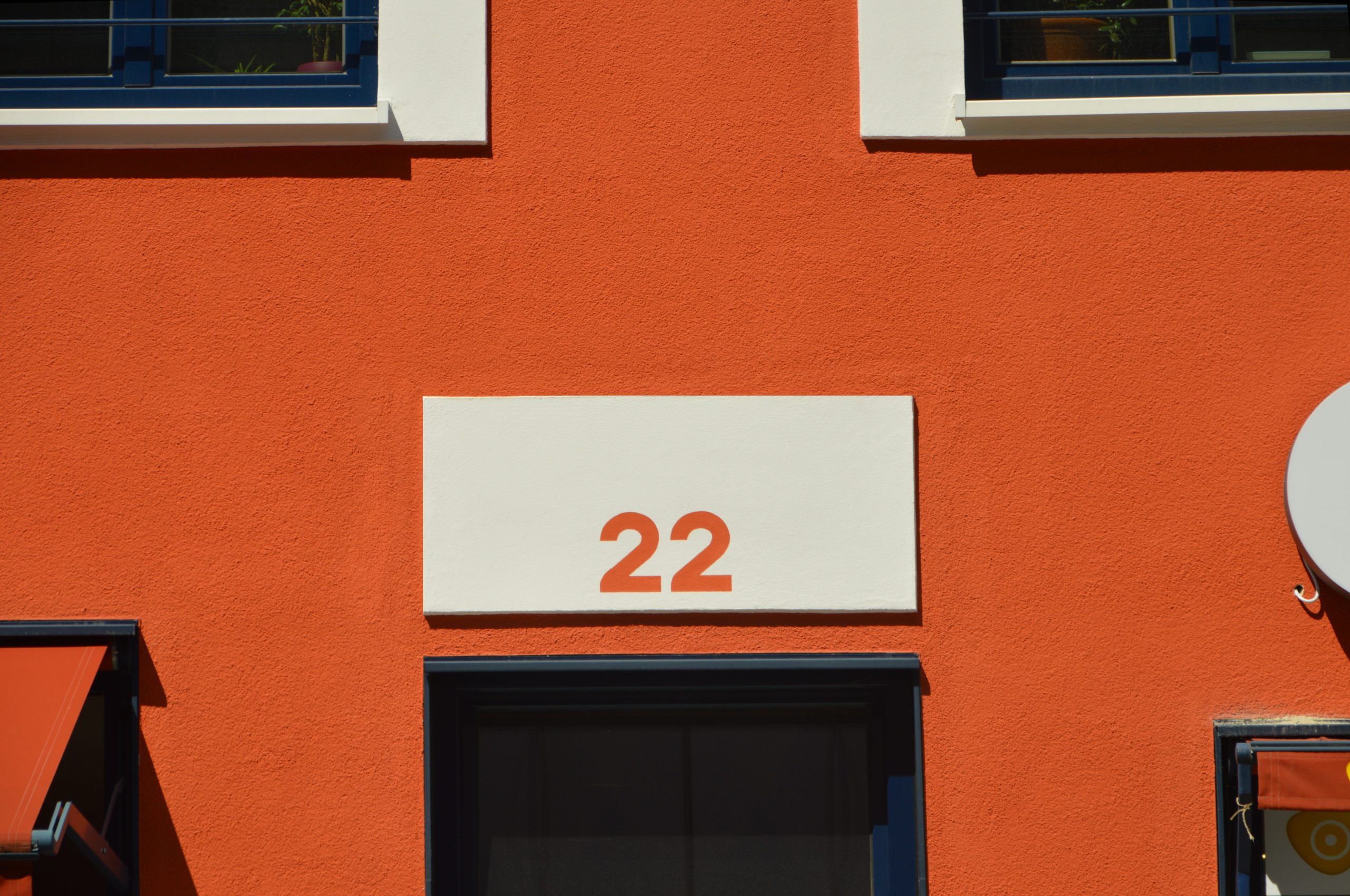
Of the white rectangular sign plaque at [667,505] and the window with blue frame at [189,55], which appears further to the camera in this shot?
the window with blue frame at [189,55]

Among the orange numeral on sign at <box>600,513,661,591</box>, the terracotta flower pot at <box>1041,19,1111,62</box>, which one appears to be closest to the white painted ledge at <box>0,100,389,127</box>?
the orange numeral on sign at <box>600,513,661,591</box>

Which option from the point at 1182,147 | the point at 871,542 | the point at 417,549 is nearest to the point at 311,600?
the point at 417,549

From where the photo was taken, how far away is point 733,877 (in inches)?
148

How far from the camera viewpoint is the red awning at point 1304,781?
10.9 ft

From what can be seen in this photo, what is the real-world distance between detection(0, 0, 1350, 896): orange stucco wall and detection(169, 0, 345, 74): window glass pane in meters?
0.44

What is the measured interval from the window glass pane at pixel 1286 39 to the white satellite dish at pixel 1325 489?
1.30m

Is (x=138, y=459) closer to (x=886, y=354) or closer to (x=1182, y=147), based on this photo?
(x=886, y=354)

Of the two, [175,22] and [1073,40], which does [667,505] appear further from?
[175,22]

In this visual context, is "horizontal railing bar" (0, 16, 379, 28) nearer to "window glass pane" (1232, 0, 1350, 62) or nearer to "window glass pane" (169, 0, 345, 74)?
"window glass pane" (169, 0, 345, 74)

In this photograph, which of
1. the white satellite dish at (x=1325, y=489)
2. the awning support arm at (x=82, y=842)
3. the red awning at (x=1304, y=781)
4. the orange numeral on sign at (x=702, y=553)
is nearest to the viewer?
the awning support arm at (x=82, y=842)

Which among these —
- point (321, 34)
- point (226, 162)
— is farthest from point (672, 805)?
point (321, 34)

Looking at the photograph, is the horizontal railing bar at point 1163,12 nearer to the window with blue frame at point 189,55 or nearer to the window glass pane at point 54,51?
the window with blue frame at point 189,55

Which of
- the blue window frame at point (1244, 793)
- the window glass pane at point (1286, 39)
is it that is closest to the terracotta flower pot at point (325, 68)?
the window glass pane at point (1286, 39)

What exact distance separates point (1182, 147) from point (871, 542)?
5.81 ft
